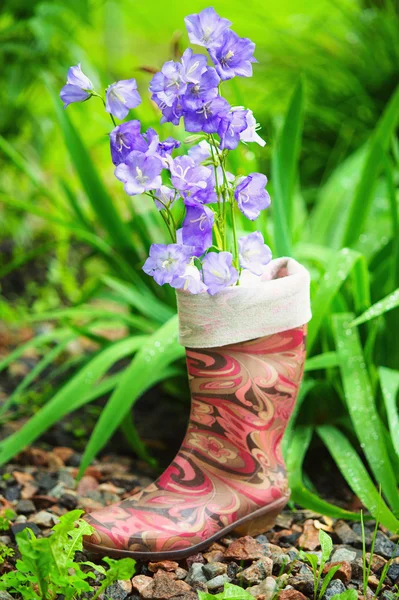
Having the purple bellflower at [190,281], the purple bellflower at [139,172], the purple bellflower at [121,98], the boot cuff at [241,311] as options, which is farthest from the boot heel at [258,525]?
the purple bellflower at [121,98]

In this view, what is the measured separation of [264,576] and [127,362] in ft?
3.73

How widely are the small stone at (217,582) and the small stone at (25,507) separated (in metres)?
0.41

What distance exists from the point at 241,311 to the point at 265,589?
0.39 metres

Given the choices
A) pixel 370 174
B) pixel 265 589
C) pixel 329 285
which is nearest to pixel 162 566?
pixel 265 589

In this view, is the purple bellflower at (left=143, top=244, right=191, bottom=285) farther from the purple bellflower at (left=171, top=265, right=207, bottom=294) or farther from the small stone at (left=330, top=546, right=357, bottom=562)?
the small stone at (left=330, top=546, right=357, bottom=562)

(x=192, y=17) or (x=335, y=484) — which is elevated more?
(x=192, y=17)

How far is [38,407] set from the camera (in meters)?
1.77

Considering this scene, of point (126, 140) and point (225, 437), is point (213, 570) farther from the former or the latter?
point (126, 140)

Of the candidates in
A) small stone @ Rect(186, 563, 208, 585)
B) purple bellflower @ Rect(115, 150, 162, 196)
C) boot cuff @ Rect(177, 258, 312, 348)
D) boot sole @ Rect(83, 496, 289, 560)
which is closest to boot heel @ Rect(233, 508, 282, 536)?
boot sole @ Rect(83, 496, 289, 560)

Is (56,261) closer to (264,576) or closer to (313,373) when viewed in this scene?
(313,373)

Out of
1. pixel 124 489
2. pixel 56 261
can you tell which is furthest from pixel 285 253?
pixel 56 261

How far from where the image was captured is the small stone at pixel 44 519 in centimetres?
119

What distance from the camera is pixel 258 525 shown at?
114 cm

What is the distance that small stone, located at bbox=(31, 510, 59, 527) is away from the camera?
1.19 metres
